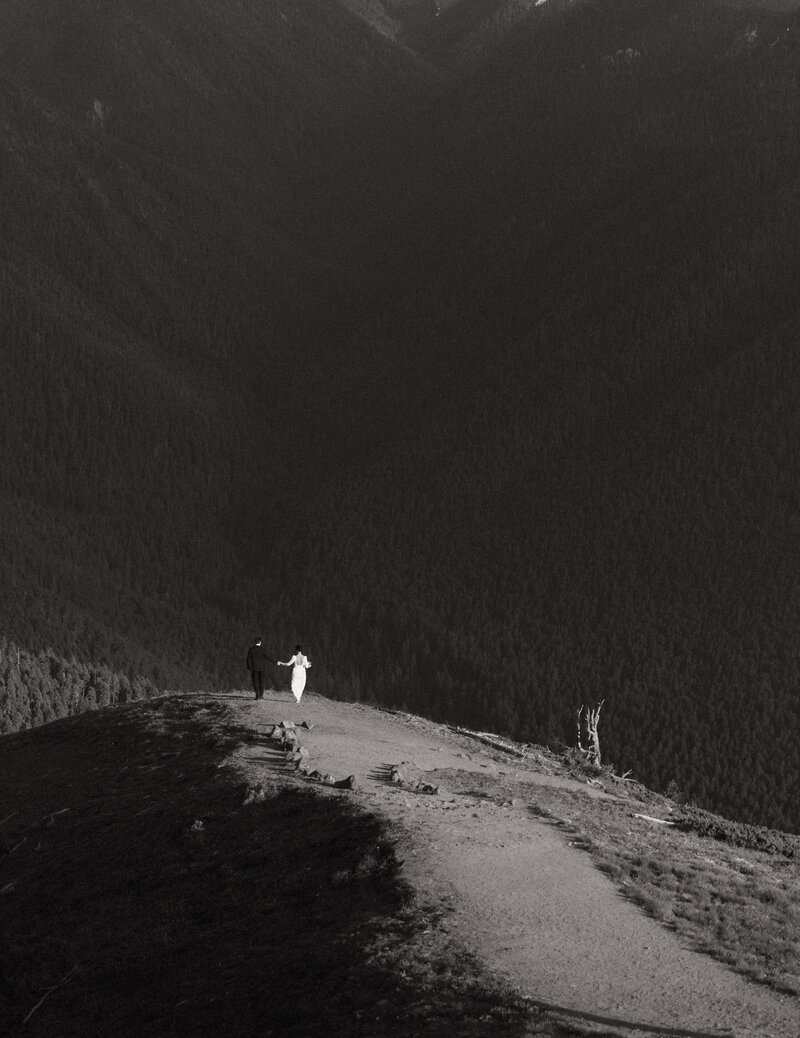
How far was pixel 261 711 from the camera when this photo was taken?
57.3m

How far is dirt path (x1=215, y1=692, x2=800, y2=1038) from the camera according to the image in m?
28.2

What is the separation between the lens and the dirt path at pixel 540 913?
28.2m

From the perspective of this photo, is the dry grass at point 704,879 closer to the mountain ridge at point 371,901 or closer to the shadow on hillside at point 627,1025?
the mountain ridge at point 371,901

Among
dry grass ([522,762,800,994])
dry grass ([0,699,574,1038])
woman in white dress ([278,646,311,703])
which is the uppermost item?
woman in white dress ([278,646,311,703])

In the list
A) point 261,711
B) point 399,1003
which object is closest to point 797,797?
point 261,711

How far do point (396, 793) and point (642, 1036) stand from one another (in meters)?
Answer: 16.3

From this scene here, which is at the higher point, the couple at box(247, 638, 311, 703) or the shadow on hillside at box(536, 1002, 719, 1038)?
the couple at box(247, 638, 311, 703)

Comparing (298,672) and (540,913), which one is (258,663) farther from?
(540,913)

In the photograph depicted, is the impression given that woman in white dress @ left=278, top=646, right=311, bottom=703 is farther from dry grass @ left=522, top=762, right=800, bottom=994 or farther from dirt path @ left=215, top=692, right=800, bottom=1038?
dry grass @ left=522, top=762, right=800, bottom=994

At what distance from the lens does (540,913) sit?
33.0 meters

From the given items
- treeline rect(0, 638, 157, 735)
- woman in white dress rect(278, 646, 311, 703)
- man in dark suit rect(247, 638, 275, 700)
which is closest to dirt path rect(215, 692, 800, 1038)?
man in dark suit rect(247, 638, 275, 700)

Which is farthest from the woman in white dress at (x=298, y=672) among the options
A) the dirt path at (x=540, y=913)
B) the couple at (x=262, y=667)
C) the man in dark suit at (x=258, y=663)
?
the dirt path at (x=540, y=913)

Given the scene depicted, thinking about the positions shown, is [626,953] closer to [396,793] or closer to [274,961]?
[274,961]

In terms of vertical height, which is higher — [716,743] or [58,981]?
[716,743]
